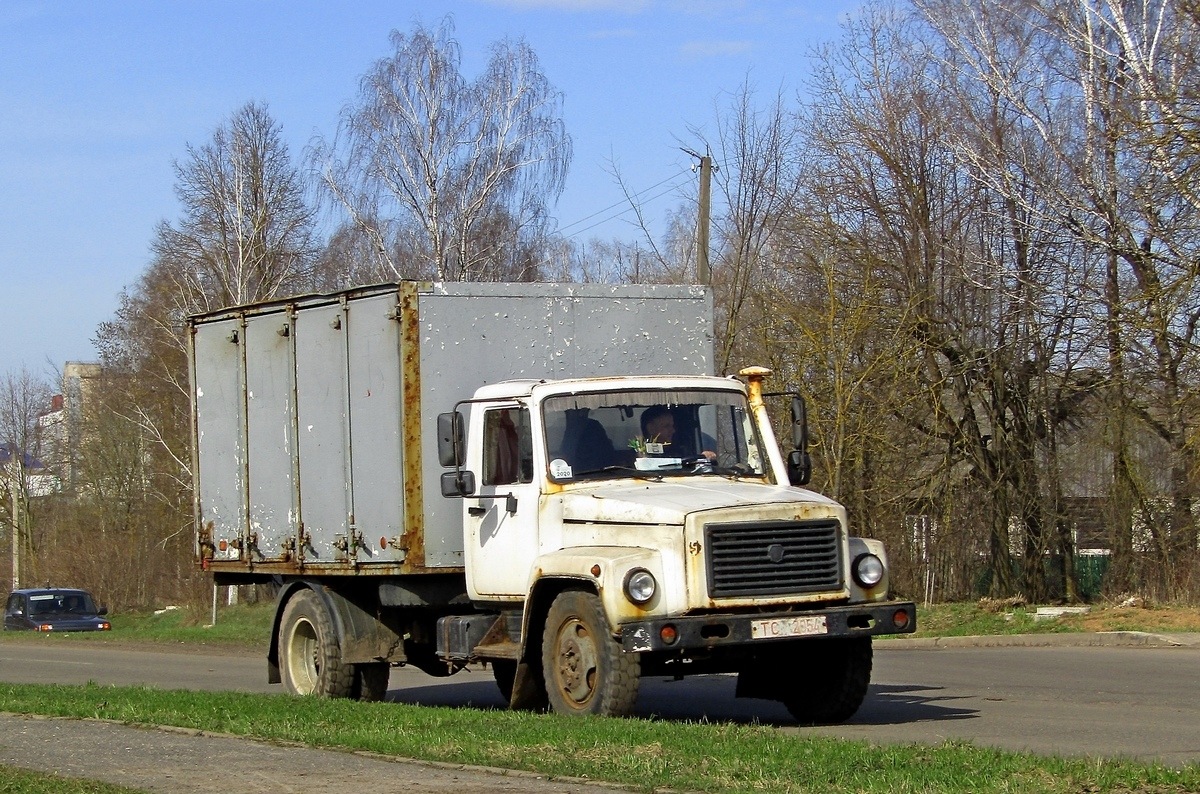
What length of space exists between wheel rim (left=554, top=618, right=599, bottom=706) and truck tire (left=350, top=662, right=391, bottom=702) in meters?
3.21

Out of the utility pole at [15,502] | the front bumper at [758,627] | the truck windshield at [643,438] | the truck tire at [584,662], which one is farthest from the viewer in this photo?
the utility pole at [15,502]

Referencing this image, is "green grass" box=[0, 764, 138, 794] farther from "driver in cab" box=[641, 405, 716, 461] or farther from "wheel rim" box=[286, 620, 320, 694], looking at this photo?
"wheel rim" box=[286, 620, 320, 694]

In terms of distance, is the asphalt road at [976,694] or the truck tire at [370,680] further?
the truck tire at [370,680]

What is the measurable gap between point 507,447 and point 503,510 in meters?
0.48

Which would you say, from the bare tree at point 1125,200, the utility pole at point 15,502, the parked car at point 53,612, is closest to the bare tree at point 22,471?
the utility pole at point 15,502

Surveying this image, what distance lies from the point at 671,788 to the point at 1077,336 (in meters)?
19.8

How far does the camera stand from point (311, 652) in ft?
46.9

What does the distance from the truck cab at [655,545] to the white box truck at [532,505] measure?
0.06ft

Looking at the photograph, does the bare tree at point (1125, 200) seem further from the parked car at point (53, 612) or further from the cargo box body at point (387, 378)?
the parked car at point (53, 612)

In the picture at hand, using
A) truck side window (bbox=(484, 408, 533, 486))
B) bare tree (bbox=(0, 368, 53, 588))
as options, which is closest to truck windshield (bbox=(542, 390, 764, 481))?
truck side window (bbox=(484, 408, 533, 486))

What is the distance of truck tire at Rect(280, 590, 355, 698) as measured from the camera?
44.7ft

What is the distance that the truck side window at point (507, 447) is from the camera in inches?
458

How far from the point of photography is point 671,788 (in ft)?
24.6

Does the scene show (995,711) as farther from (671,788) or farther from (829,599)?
(671,788)
